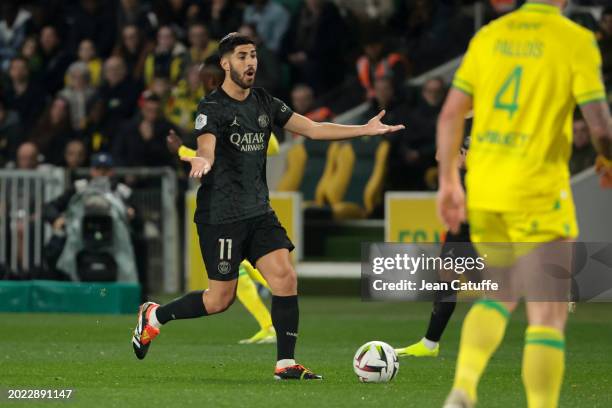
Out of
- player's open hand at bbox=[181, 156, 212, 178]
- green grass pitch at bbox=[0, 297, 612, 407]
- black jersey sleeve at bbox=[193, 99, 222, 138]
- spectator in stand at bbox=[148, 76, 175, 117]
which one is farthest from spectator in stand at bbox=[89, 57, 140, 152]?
player's open hand at bbox=[181, 156, 212, 178]

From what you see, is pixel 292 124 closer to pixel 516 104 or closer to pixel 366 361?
pixel 366 361

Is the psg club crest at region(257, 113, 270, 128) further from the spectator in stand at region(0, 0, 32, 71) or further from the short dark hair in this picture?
the spectator in stand at region(0, 0, 32, 71)

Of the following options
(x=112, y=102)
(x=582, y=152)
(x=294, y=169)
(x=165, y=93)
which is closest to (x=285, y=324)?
(x=582, y=152)

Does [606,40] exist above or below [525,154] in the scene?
above

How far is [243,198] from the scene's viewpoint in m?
10.1

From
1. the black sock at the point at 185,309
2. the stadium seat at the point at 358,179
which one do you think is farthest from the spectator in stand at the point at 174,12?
the black sock at the point at 185,309

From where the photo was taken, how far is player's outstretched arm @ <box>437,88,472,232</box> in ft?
22.3

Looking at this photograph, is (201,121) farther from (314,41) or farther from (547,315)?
Answer: (314,41)

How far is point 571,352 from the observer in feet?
40.2

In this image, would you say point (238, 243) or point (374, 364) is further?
point (238, 243)

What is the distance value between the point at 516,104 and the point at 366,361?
10.8 ft

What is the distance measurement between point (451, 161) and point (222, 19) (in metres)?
15.4

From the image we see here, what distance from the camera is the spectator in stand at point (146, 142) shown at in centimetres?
1959

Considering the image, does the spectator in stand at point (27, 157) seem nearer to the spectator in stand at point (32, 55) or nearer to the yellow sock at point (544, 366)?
the spectator in stand at point (32, 55)
